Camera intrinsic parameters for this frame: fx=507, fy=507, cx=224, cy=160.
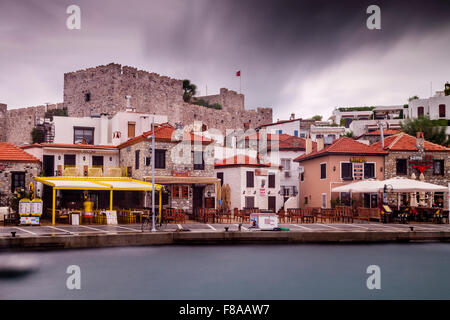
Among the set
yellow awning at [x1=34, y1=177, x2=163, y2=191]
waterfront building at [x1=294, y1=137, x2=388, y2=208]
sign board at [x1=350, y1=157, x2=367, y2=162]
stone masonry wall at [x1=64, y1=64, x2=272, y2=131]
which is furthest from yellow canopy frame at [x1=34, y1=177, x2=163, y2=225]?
stone masonry wall at [x1=64, y1=64, x2=272, y2=131]

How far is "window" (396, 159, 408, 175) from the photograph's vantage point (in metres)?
37.4

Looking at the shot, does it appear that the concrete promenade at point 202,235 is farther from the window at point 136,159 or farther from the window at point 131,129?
the window at point 131,129

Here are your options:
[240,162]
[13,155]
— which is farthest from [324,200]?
[13,155]

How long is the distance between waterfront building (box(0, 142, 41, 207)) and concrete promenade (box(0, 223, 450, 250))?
21.1ft

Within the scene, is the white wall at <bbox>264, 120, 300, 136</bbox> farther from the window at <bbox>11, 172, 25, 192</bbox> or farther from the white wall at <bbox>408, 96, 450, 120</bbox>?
the window at <bbox>11, 172, 25, 192</bbox>

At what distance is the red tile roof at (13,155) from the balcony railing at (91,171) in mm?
1884

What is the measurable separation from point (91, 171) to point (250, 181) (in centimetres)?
1189

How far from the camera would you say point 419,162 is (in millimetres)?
37406

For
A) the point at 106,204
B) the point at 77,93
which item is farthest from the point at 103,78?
the point at 106,204

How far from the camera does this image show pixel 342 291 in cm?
2091

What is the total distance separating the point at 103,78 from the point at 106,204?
97.3ft

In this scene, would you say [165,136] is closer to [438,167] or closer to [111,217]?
[111,217]
